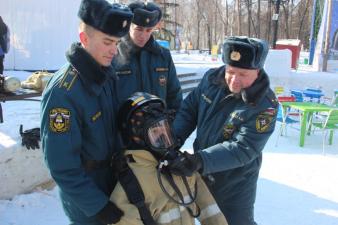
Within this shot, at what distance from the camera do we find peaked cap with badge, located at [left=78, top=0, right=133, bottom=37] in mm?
1703

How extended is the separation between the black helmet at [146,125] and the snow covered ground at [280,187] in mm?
2138

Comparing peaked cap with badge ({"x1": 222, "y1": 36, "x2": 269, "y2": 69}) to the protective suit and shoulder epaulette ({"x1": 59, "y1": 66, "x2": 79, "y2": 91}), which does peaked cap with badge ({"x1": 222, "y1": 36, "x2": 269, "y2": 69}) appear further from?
shoulder epaulette ({"x1": 59, "y1": 66, "x2": 79, "y2": 91})

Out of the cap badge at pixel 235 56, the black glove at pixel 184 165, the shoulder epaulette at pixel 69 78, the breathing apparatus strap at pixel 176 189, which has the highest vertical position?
the cap badge at pixel 235 56

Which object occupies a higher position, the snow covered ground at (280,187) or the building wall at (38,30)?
the building wall at (38,30)

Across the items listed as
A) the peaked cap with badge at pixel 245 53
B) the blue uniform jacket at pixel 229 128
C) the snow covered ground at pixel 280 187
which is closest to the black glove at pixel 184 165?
the blue uniform jacket at pixel 229 128

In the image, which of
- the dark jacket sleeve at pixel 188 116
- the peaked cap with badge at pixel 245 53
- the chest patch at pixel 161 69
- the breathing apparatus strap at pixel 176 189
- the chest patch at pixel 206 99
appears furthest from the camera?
the chest patch at pixel 161 69

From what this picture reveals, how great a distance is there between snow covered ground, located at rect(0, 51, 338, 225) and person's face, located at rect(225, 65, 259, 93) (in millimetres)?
2315

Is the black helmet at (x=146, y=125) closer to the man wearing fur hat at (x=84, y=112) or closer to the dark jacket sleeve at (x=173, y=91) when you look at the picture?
the man wearing fur hat at (x=84, y=112)

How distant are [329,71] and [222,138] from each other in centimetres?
1512

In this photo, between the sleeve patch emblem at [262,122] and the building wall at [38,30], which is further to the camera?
the building wall at [38,30]

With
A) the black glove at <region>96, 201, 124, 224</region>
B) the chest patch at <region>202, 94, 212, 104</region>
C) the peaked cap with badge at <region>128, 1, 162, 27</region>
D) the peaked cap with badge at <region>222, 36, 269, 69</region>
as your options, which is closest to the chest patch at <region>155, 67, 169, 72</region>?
the peaked cap with badge at <region>128, 1, 162, 27</region>

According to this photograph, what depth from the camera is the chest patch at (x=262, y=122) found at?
82.8 inches

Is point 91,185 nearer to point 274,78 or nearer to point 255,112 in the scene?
point 255,112

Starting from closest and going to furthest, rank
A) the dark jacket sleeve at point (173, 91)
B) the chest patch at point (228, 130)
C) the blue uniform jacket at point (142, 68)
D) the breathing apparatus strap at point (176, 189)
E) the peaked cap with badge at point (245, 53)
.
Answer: the breathing apparatus strap at point (176, 189)
the peaked cap with badge at point (245, 53)
the chest patch at point (228, 130)
the blue uniform jacket at point (142, 68)
the dark jacket sleeve at point (173, 91)
